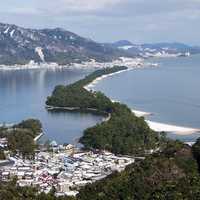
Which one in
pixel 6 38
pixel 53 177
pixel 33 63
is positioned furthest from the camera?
pixel 6 38

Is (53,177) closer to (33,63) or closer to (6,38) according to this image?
(33,63)

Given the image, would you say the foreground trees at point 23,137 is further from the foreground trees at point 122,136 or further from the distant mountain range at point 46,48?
the distant mountain range at point 46,48

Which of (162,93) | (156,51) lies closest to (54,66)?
(162,93)

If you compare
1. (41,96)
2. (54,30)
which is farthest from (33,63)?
(41,96)

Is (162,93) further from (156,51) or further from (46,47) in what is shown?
(156,51)

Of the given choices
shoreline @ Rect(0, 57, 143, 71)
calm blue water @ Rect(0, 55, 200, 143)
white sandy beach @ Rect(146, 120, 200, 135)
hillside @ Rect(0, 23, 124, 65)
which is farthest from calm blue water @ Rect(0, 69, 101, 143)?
hillside @ Rect(0, 23, 124, 65)

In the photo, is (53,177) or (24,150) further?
(24,150)

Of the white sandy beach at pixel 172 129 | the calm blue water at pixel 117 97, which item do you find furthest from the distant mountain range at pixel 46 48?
the white sandy beach at pixel 172 129

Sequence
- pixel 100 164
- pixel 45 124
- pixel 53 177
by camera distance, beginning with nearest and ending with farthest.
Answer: pixel 53 177 → pixel 100 164 → pixel 45 124
